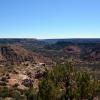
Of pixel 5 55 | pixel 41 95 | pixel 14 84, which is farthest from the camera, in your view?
pixel 5 55

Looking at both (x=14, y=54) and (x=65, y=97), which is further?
(x=14, y=54)

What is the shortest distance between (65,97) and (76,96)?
196cm

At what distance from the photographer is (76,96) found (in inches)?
1953

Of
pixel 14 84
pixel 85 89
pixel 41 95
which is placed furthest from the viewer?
pixel 14 84

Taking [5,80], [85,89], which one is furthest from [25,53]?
[85,89]

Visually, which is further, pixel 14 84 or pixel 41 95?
pixel 14 84

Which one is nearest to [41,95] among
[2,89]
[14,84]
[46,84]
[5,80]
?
[46,84]

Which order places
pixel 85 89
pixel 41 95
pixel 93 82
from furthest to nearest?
1. pixel 93 82
2. pixel 85 89
3. pixel 41 95

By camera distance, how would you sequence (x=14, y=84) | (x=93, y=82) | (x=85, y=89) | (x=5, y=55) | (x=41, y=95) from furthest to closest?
(x=5, y=55), (x=14, y=84), (x=93, y=82), (x=85, y=89), (x=41, y=95)

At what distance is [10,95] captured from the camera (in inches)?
2275

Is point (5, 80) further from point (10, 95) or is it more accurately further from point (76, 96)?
point (76, 96)

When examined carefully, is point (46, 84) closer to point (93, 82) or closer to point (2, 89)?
point (93, 82)

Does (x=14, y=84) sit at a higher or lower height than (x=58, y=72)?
lower

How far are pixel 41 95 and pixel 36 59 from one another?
124 meters
